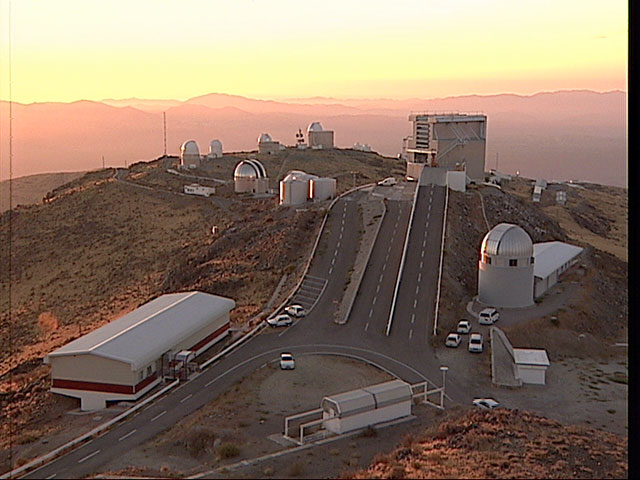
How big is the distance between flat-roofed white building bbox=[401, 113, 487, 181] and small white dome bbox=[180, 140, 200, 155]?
Result: 120 ft

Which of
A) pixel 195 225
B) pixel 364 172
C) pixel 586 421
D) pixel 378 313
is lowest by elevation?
pixel 586 421

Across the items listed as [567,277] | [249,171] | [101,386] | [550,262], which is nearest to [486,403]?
[101,386]

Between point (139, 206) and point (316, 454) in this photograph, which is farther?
point (139, 206)

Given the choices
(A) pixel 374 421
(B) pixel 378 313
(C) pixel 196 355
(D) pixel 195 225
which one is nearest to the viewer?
(A) pixel 374 421

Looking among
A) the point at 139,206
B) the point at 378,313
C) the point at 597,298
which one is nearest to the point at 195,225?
the point at 139,206

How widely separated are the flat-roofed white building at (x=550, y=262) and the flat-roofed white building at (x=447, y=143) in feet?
54.1

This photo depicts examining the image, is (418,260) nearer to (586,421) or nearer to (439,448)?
(586,421)

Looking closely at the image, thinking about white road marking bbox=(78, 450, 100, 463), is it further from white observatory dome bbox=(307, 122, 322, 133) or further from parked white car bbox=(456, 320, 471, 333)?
white observatory dome bbox=(307, 122, 322, 133)

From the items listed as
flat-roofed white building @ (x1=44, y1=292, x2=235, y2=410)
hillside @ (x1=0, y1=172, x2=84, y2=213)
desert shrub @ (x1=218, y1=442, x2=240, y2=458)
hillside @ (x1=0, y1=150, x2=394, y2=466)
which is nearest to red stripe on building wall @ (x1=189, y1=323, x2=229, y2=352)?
flat-roofed white building @ (x1=44, y1=292, x2=235, y2=410)

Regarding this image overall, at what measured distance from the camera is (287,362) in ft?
99.9

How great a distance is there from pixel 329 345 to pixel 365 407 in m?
11.6

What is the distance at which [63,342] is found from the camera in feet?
133

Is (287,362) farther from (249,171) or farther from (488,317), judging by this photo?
(249,171)

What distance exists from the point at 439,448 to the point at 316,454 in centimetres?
359
